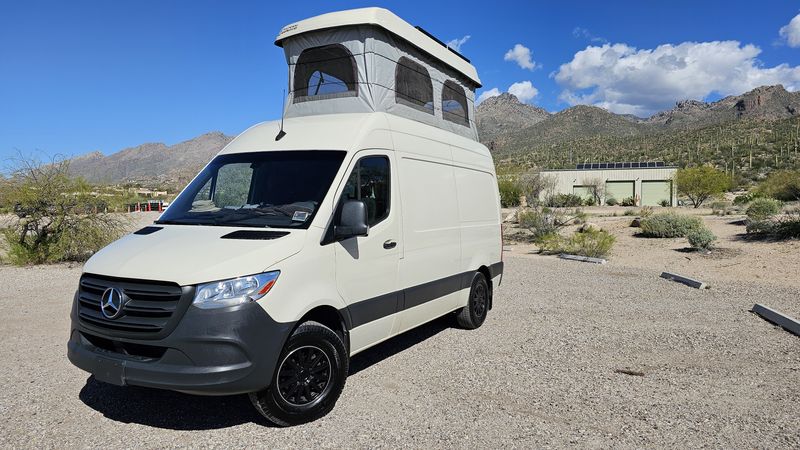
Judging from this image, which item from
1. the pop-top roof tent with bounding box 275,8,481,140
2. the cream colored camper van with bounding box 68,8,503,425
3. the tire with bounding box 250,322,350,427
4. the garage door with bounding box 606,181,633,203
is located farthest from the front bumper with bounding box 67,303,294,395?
the garage door with bounding box 606,181,633,203

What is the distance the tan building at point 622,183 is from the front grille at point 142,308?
185 feet

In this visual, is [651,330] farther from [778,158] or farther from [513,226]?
[778,158]

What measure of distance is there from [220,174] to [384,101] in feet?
6.33

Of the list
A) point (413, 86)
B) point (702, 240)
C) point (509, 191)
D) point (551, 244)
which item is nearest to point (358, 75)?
point (413, 86)

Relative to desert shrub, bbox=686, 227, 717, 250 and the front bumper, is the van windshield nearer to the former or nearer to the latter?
the front bumper

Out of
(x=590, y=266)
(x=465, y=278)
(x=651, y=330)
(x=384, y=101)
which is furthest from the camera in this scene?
(x=590, y=266)

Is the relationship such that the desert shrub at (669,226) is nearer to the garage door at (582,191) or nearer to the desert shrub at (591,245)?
the desert shrub at (591,245)

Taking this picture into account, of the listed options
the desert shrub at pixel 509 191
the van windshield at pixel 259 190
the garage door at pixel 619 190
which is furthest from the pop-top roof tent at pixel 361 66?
the garage door at pixel 619 190

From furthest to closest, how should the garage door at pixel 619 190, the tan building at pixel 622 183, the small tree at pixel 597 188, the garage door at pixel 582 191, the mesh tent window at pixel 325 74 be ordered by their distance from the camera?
1. the garage door at pixel 582 191
2. the garage door at pixel 619 190
3. the small tree at pixel 597 188
4. the tan building at pixel 622 183
5. the mesh tent window at pixel 325 74

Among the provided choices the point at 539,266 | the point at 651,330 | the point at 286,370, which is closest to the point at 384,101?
the point at 286,370

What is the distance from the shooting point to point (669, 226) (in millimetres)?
21641

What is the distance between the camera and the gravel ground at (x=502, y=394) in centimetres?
450

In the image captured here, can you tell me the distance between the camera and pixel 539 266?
50.2ft

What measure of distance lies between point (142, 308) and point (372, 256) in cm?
200
